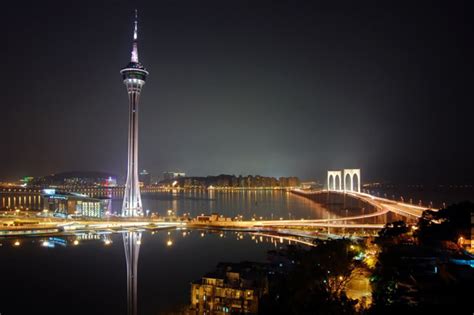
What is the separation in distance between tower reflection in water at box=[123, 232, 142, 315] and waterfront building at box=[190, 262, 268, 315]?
1.99m

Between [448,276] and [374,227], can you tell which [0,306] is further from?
[374,227]

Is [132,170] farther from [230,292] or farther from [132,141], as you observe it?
[230,292]

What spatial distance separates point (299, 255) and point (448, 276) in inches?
134

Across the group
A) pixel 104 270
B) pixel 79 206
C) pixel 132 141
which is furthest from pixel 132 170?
pixel 104 270

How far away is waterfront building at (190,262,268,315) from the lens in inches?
391

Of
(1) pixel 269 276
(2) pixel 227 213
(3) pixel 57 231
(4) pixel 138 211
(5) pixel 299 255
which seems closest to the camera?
(5) pixel 299 255

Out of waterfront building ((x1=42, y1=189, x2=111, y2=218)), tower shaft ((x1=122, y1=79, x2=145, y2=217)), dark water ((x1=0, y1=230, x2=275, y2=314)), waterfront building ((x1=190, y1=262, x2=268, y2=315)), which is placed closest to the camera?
waterfront building ((x1=190, y1=262, x2=268, y2=315))

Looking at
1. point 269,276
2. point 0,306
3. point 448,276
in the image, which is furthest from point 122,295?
point 448,276

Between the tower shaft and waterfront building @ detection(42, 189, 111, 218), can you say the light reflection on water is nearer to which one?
the tower shaft

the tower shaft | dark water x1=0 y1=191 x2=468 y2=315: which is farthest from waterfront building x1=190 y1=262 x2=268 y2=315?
the tower shaft

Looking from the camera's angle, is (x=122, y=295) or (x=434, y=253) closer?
(x=434, y=253)

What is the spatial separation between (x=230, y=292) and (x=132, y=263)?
765 centimetres

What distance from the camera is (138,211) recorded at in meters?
29.9

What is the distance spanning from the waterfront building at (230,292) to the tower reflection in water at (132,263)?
Answer: 199 centimetres
